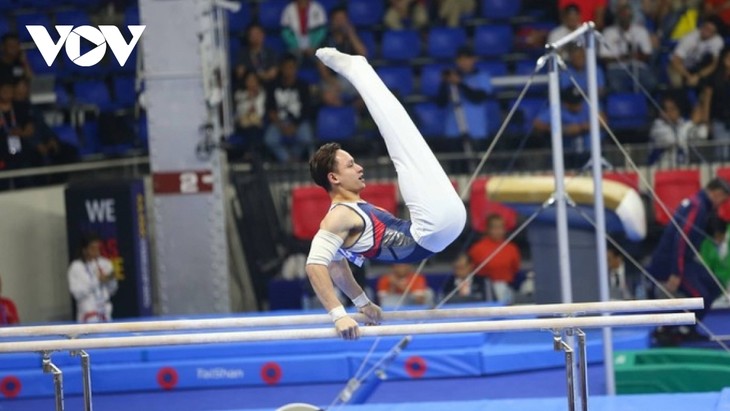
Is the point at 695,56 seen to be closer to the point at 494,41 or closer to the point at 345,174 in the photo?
the point at 494,41

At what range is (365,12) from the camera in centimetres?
1434

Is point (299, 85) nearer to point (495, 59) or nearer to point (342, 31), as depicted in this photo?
point (342, 31)

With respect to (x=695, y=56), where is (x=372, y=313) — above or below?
below

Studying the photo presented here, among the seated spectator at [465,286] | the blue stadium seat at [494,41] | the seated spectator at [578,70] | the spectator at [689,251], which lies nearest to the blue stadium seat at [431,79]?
the blue stadium seat at [494,41]

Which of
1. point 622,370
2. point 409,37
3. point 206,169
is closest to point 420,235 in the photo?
point 622,370

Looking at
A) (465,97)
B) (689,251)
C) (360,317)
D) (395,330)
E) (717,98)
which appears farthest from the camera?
(465,97)

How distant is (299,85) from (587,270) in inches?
165

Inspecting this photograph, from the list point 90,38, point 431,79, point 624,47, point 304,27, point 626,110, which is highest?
point 304,27

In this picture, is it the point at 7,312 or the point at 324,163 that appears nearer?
the point at 324,163

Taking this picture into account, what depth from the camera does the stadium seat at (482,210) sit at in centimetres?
1139

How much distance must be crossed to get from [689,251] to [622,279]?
0.78m

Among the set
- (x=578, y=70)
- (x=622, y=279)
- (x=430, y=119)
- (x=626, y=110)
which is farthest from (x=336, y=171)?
(x=626, y=110)

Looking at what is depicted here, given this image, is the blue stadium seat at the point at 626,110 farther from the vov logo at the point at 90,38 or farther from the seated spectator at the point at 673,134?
the vov logo at the point at 90,38

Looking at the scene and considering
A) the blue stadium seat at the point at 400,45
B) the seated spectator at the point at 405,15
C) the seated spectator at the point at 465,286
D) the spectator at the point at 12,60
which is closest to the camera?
the seated spectator at the point at 465,286
